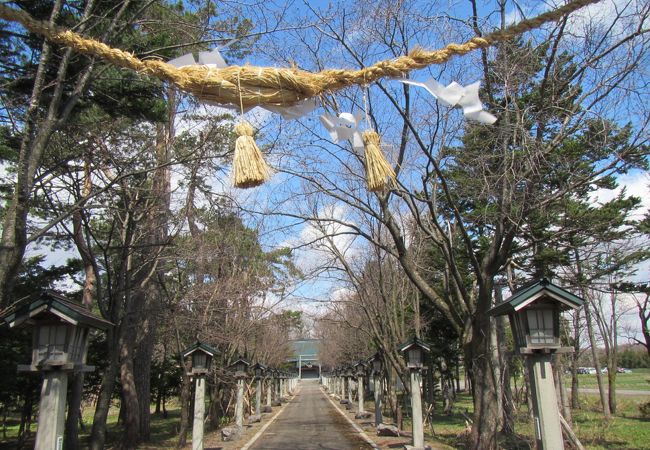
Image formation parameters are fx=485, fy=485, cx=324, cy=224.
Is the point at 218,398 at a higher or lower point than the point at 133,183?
lower

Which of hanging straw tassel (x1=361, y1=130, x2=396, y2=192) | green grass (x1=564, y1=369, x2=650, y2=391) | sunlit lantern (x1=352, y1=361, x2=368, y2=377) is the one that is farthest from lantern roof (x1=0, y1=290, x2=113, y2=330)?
green grass (x1=564, y1=369, x2=650, y2=391)

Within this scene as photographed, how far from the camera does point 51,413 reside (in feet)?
17.2

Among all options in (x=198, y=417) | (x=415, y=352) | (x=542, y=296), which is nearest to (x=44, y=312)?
(x=198, y=417)

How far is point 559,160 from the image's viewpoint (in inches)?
276

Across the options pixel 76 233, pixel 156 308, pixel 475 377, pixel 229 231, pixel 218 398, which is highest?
pixel 229 231

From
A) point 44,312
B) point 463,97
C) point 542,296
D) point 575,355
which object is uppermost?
point 463,97

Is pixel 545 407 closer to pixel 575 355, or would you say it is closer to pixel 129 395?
pixel 129 395

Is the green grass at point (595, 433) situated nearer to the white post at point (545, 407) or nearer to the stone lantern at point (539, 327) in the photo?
the white post at point (545, 407)

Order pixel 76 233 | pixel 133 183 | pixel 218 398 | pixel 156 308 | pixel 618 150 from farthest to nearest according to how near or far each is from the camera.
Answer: pixel 218 398, pixel 156 308, pixel 133 183, pixel 76 233, pixel 618 150

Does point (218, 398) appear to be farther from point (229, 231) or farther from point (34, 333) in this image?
point (34, 333)

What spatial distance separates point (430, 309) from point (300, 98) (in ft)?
80.7

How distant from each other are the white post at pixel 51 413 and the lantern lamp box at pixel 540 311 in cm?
553

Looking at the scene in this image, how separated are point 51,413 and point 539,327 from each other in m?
5.87

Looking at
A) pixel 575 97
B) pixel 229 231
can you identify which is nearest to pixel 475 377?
pixel 575 97
